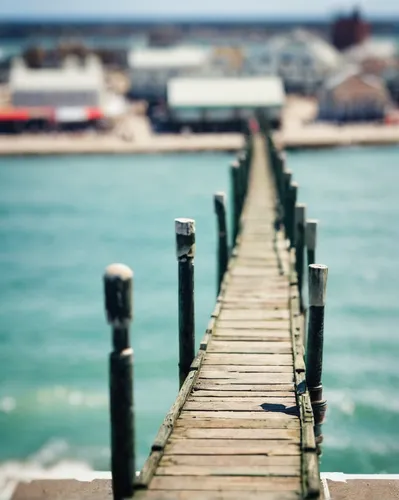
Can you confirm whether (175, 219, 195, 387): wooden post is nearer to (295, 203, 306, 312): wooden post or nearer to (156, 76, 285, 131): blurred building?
(295, 203, 306, 312): wooden post

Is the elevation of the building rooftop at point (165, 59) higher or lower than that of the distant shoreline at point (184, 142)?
higher

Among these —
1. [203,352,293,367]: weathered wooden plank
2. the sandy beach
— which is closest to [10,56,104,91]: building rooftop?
the sandy beach

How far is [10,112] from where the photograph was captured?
6444cm

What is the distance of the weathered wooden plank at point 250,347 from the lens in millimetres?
10211

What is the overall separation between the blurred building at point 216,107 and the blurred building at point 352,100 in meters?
4.64

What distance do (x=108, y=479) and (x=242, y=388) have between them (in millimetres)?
4923

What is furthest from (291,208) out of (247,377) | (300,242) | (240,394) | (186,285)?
(240,394)

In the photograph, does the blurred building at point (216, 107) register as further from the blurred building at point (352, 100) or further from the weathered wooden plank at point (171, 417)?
the weathered wooden plank at point (171, 417)

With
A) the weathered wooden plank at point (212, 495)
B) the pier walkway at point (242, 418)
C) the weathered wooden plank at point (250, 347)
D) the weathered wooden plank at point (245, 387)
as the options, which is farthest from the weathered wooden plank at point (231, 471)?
the weathered wooden plank at point (250, 347)

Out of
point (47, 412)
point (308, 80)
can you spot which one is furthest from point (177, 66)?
point (47, 412)

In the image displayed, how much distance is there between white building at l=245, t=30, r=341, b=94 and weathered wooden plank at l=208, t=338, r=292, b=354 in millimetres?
72496

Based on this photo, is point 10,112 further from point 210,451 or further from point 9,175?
point 210,451

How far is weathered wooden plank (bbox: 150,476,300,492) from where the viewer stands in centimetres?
677

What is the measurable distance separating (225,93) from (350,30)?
68376 millimetres
